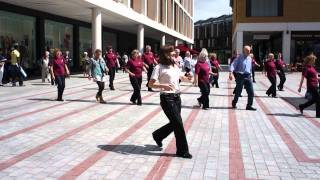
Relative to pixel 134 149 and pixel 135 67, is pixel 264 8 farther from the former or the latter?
pixel 134 149

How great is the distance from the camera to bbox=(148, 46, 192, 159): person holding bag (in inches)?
287

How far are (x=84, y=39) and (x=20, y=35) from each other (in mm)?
11035

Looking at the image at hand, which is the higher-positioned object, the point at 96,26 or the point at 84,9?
the point at 84,9

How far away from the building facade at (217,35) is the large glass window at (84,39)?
2396 inches

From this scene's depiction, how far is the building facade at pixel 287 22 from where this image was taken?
42.8m

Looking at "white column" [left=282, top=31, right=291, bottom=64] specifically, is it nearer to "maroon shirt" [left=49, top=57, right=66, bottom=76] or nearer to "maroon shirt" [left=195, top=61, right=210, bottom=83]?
"maroon shirt" [left=195, top=61, right=210, bottom=83]

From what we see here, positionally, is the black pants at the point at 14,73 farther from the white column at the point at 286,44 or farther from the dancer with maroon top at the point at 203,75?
the white column at the point at 286,44

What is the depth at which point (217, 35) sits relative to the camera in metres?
103

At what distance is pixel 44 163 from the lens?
684cm

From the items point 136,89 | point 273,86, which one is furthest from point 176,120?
point 273,86

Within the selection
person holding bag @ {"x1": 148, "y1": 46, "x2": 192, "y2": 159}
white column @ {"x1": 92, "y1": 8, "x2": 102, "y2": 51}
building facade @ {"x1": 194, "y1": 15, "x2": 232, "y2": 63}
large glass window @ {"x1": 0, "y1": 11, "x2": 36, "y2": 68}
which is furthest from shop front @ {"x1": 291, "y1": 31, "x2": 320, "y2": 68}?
building facade @ {"x1": 194, "y1": 15, "x2": 232, "y2": 63}

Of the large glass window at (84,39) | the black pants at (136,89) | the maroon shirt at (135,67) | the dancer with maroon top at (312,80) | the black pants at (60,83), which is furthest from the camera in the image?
the large glass window at (84,39)

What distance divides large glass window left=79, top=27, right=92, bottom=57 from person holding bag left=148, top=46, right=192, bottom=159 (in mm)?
30419

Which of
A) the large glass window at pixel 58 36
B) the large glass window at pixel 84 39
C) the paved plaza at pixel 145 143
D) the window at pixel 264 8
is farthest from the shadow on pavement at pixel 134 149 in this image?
the window at pixel 264 8
